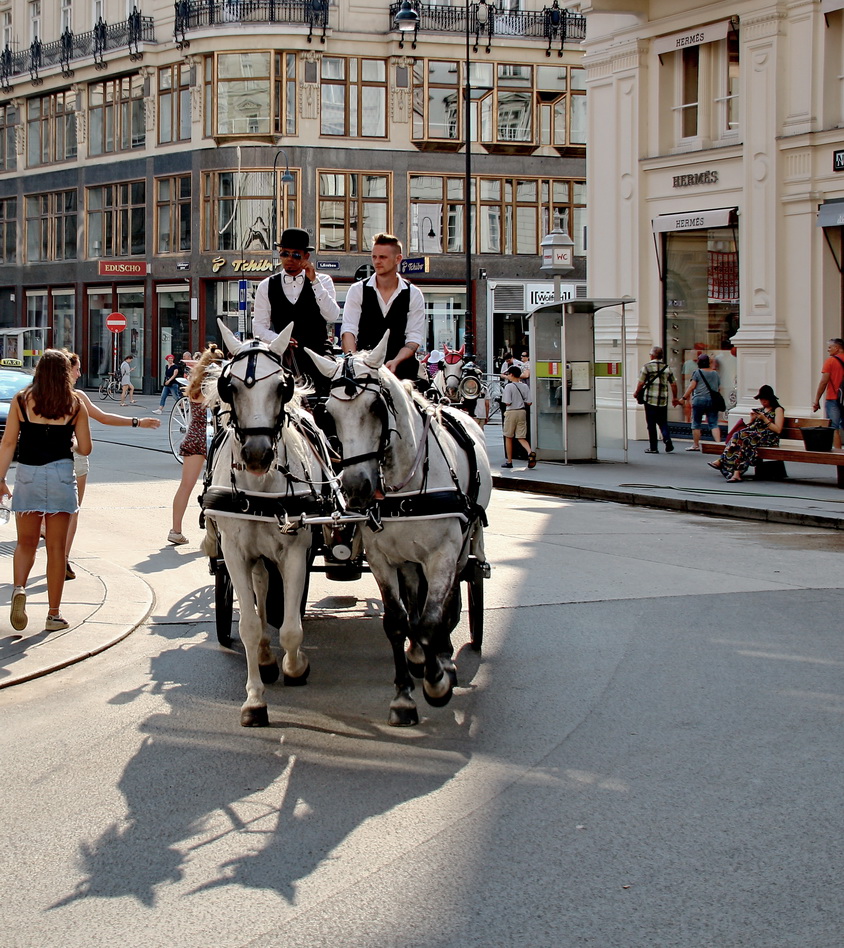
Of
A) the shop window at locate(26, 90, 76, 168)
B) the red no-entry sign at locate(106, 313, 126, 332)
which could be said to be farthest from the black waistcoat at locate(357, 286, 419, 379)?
the shop window at locate(26, 90, 76, 168)

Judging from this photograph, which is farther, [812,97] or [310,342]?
[812,97]

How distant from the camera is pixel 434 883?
14.1 feet

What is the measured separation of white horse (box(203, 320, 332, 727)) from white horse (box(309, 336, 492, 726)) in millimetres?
307

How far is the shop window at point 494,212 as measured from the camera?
47.9 metres

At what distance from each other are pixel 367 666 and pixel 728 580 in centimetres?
411

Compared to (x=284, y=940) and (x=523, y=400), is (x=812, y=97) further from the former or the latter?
(x=284, y=940)

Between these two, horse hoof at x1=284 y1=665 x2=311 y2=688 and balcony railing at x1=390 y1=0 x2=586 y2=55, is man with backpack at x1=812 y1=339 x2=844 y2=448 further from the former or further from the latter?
balcony railing at x1=390 y1=0 x2=586 y2=55

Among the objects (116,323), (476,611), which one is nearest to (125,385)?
(116,323)

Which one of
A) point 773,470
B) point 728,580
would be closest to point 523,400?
point 773,470

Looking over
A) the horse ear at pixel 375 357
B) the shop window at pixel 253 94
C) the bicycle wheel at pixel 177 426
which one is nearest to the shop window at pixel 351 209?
the shop window at pixel 253 94

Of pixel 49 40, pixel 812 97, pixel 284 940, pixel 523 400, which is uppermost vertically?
pixel 49 40

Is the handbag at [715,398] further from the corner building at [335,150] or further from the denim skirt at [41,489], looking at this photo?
the corner building at [335,150]

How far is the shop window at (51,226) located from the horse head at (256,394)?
4985 cm

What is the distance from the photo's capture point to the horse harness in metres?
5.91
